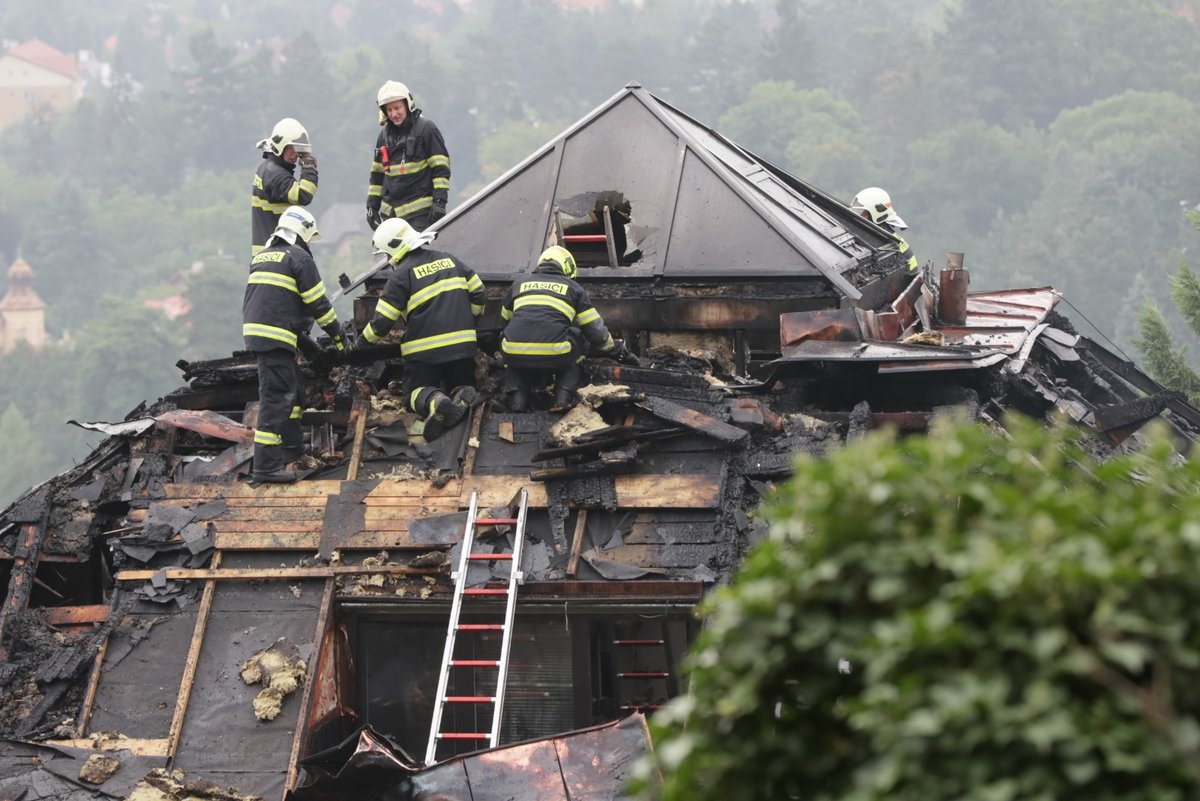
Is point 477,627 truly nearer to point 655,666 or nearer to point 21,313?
point 655,666

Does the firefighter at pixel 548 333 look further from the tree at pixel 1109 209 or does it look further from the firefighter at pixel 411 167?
the tree at pixel 1109 209

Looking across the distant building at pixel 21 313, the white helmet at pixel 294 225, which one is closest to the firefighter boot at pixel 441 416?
the white helmet at pixel 294 225

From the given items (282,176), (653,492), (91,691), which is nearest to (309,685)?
(91,691)

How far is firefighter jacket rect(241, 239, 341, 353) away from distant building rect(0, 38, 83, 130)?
495 feet

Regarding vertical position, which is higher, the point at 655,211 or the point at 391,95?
the point at 391,95

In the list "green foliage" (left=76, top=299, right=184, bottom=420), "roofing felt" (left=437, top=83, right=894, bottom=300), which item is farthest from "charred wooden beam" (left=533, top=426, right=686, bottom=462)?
"green foliage" (left=76, top=299, right=184, bottom=420)

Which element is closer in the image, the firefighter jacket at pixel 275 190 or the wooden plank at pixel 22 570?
the wooden plank at pixel 22 570

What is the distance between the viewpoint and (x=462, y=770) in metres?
7.64

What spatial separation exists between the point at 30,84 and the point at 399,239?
15443 cm

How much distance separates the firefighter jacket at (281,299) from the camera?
10055mm

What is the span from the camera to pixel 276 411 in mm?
10141

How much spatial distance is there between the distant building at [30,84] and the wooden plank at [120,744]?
152589mm

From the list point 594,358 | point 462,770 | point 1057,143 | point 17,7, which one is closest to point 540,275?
point 594,358

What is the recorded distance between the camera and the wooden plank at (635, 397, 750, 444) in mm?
9398
